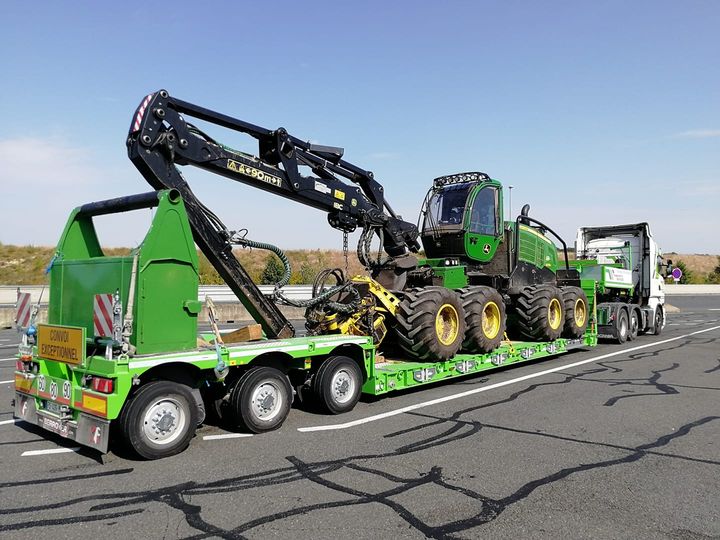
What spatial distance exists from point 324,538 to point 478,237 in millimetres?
8531

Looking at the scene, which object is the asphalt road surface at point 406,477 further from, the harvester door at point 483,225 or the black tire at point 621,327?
the black tire at point 621,327

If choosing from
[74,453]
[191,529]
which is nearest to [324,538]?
[191,529]

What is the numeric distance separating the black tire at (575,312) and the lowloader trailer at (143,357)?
25.1ft

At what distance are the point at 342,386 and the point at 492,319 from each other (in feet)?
13.6

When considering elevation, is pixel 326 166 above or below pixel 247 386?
above

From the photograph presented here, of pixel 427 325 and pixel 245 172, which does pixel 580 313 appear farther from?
pixel 245 172

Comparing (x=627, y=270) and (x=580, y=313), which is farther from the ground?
(x=627, y=270)

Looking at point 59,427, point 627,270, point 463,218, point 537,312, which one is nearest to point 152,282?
point 59,427

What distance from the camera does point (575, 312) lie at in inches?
543

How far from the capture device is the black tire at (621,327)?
1642 centimetres

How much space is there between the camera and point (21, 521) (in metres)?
4.30

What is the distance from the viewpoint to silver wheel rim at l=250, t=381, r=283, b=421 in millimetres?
6680

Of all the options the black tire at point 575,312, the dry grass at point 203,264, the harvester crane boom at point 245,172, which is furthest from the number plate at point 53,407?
the dry grass at point 203,264

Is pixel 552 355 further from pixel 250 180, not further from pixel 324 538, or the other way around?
pixel 324 538
